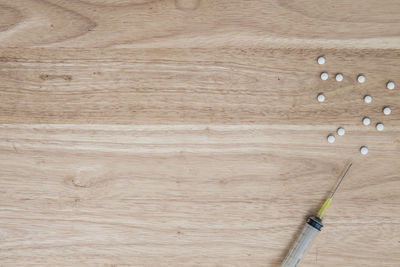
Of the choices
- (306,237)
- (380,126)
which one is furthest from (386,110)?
(306,237)

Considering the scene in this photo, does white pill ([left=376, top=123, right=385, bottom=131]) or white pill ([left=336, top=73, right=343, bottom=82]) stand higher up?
white pill ([left=336, top=73, right=343, bottom=82])

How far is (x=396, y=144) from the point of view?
780 mm

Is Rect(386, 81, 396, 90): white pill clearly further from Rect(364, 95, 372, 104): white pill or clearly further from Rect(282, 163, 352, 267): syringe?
Rect(282, 163, 352, 267): syringe

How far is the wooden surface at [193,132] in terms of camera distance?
77 cm

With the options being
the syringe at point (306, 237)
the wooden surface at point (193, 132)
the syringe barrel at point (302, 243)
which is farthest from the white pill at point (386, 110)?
the syringe barrel at point (302, 243)

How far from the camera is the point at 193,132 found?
777mm

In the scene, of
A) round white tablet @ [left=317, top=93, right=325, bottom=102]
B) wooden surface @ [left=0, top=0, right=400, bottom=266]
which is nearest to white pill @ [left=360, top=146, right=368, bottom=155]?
wooden surface @ [left=0, top=0, right=400, bottom=266]

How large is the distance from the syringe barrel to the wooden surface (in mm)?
19

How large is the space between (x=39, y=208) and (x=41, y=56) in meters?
0.29

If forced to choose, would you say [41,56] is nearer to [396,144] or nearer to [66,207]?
[66,207]

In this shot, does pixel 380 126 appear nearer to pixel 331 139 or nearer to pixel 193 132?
pixel 331 139

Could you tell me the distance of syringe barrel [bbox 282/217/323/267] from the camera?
2.52 ft

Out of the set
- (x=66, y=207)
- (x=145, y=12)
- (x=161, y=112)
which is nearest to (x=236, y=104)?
(x=161, y=112)

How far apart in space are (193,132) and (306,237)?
29 cm
